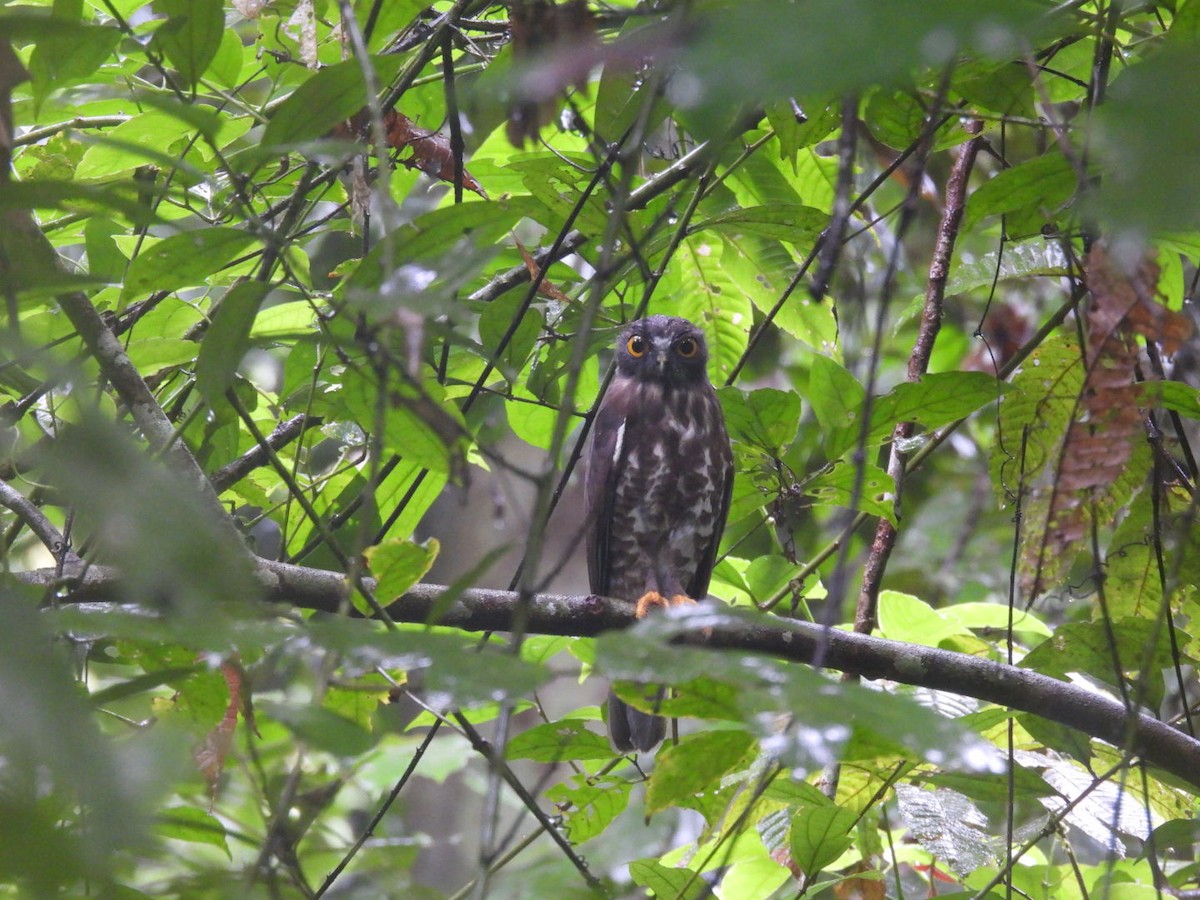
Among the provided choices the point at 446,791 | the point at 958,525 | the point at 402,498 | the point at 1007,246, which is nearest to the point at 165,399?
the point at 402,498

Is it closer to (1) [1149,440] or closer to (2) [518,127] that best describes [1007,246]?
(1) [1149,440]

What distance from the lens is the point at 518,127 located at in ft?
Answer: 5.09

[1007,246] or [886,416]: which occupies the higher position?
[1007,246]

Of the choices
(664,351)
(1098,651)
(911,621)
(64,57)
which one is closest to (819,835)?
(1098,651)

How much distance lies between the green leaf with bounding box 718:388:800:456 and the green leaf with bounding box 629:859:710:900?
3.41 feet

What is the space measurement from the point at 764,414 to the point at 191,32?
5.04ft

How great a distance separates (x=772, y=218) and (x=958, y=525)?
352 centimetres

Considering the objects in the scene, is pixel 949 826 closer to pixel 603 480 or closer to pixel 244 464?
pixel 244 464

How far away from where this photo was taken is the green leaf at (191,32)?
147 cm

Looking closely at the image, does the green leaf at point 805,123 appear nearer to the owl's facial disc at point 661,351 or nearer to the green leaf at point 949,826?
the green leaf at point 949,826

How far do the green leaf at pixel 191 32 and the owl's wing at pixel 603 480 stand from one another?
2734 mm

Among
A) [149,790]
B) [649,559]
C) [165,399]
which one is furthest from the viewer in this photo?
[649,559]

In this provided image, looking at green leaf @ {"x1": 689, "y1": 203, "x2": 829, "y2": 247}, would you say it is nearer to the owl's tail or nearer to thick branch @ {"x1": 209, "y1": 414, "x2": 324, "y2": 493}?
thick branch @ {"x1": 209, "y1": 414, "x2": 324, "y2": 493}

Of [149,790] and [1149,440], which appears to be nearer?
[149,790]
